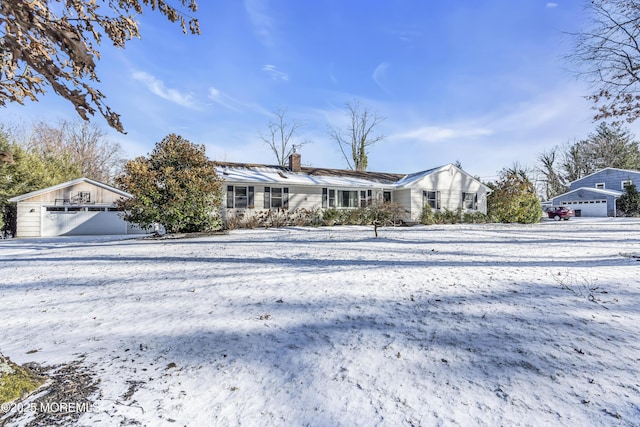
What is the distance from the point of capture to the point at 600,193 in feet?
106

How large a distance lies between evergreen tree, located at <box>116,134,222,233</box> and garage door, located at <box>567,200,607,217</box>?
3994 cm

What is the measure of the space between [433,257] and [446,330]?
14.1ft

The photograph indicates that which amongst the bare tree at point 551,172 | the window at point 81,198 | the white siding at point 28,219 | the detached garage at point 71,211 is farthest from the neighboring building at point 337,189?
the bare tree at point 551,172

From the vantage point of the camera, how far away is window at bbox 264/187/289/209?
1878 cm

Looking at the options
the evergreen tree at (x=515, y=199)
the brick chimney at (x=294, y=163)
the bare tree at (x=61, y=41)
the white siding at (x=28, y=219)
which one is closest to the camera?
the bare tree at (x=61, y=41)

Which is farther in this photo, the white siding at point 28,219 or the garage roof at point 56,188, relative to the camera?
the white siding at point 28,219

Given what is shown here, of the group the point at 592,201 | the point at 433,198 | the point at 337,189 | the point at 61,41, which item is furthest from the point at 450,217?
the point at 592,201

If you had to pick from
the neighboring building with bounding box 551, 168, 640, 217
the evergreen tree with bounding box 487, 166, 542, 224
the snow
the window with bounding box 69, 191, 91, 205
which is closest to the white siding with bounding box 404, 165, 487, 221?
the evergreen tree with bounding box 487, 166, 542, 224

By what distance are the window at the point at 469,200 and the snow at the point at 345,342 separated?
60.7ft

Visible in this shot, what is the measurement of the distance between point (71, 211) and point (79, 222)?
34.9 inches

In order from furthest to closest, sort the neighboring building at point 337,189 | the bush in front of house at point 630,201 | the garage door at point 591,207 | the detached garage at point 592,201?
1. the garage door at point 591,207
2. the detached garage at point 592,201
3. the bush in front of house at point 630,201
4. the neighboring building at point 337,189

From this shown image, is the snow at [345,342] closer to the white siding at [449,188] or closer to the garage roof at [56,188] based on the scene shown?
the garage roof at [56,188]

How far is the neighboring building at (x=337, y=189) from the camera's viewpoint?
18.3m

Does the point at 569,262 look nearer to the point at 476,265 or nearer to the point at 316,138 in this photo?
the point at 476,265
